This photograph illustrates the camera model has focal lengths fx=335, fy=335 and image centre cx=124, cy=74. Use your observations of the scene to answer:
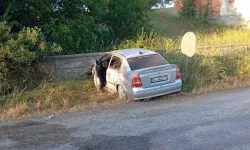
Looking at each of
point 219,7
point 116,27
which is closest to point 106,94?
point 116,27

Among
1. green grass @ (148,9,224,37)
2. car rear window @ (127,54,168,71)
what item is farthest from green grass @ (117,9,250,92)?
green grass @ (148,9,224,37)

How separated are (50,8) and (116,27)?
4.84 m

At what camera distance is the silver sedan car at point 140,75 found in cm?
944

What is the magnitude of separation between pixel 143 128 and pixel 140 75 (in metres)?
2.64

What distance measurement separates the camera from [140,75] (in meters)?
9.40

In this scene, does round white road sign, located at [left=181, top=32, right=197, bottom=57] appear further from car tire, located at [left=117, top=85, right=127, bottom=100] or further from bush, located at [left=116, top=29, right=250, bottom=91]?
car tire, located at [left=117, top=85, right=127, bottom=100]

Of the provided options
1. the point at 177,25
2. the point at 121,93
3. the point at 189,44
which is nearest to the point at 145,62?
the point at 121,93

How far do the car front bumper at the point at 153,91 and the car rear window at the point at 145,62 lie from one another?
0.77m

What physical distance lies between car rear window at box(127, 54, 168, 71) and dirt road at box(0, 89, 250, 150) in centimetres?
126

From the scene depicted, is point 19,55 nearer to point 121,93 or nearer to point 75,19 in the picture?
point 121,93

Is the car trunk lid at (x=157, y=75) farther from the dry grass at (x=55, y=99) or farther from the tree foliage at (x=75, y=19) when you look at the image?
the tree foliage at (x=75, y=19)

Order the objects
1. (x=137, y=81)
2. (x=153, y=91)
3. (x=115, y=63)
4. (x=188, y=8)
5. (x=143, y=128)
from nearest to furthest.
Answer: (x=143, y=128) → (x=137, y=81) → (x=153, y=91) → (x=115, y=63) → (x=188, y=8)

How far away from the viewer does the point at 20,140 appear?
21.2 feet

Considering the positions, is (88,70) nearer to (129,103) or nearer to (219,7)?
(129,103)
